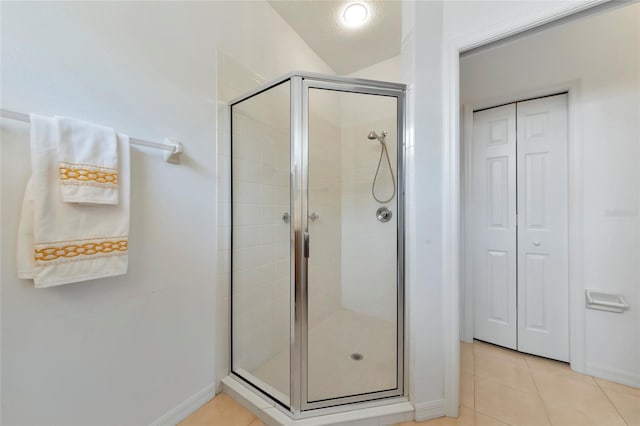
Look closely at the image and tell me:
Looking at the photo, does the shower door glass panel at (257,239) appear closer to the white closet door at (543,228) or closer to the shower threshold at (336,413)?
the shower threshold at (336,413)

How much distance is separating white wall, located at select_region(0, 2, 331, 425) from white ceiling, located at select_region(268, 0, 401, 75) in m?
0.33

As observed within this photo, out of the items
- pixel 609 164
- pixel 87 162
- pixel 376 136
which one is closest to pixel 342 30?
pixel 376 136

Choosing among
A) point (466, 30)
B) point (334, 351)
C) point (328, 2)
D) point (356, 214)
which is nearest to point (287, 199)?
point (356, 214)

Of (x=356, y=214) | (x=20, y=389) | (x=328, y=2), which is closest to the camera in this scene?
(x=20, y=389)

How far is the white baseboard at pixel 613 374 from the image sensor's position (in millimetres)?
1440

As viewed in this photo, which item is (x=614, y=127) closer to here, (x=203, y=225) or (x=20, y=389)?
(x=203, y=225)

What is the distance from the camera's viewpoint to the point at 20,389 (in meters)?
0.78

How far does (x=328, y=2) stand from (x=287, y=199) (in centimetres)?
140

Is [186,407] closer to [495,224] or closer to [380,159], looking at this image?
[380,159]

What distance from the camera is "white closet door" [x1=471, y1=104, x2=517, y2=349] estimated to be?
1.86 metres

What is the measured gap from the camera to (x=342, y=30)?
6.01 feet

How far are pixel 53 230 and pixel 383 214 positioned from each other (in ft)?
4.95

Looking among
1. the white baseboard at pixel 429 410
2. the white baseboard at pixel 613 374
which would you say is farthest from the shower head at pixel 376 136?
the white baseboard at pixel 613 374

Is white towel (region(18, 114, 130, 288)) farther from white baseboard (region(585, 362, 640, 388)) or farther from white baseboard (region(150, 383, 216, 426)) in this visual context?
white baseboard (region(585, 362, 640, 388))
